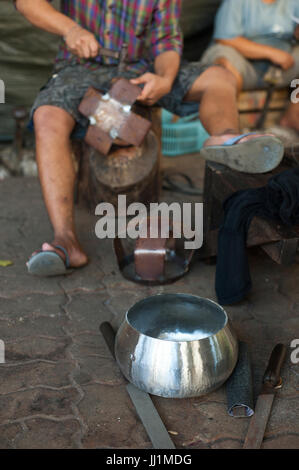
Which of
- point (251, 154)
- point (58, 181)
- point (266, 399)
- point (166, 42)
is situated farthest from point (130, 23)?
point (266, 399)

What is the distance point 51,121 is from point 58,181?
31 cm

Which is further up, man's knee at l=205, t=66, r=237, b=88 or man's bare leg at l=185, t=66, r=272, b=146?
man's knee at l=205, t=66, r=237, b=88

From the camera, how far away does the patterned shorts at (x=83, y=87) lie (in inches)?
110

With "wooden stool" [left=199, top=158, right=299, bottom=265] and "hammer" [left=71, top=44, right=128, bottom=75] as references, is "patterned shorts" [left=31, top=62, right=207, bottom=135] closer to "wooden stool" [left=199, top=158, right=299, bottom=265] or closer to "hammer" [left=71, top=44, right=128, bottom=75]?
"hammer" [left=71, top=44, right=128, bottom=75]

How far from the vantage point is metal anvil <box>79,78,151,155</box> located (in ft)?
8.96

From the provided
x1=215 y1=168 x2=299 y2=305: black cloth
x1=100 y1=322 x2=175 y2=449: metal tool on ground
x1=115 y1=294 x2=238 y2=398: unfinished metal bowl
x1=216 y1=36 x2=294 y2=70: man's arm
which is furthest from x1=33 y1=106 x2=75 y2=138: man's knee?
x1=216 y1=36 x2=294 y2=70: man's arm

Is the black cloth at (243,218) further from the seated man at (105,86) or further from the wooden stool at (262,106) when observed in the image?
the wooden stool at (262,106)

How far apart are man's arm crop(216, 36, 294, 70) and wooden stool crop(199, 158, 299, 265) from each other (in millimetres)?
2327

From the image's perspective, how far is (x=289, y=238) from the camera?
6.67ft

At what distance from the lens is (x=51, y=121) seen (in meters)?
2.70

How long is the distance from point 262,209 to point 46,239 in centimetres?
127

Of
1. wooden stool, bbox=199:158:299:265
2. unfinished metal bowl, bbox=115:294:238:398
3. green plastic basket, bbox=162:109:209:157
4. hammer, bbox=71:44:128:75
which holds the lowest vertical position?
green plastic basket, bbox=162:109:209:157

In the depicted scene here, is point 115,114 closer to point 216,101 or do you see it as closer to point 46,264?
point 216,101

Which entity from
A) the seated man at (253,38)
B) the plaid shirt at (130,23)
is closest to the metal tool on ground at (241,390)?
the plaid shirt at (130,23)
